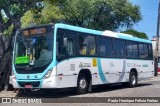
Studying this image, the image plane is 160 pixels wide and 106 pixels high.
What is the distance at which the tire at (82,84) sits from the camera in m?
17.1

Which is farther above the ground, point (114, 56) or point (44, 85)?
point (114, 56)

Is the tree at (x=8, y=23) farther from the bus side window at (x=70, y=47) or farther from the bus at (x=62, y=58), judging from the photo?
the bus side window at (x=70, y=47)

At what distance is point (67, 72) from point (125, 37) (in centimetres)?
623

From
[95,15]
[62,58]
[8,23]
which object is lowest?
[62,58]

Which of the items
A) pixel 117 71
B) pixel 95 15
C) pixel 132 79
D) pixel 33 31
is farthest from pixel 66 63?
pixel 95 15

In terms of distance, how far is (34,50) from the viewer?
16203mm

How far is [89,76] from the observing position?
703 inches

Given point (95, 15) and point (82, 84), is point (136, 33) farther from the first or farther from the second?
point (82, 84)

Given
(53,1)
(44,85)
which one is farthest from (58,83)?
(53,1)

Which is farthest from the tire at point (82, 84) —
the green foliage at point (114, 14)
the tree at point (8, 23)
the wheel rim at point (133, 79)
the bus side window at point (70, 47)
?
the green foliage at point (114, 14)

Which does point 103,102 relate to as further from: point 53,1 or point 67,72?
point 53,1

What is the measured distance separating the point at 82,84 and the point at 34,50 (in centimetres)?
272

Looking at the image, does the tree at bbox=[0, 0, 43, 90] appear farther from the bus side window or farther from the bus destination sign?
the bus side window

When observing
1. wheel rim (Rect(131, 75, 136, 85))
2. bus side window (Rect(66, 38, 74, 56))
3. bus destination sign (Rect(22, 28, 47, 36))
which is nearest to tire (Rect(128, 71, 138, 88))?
wheel rim (Rect(131, 75, 136, 85))
